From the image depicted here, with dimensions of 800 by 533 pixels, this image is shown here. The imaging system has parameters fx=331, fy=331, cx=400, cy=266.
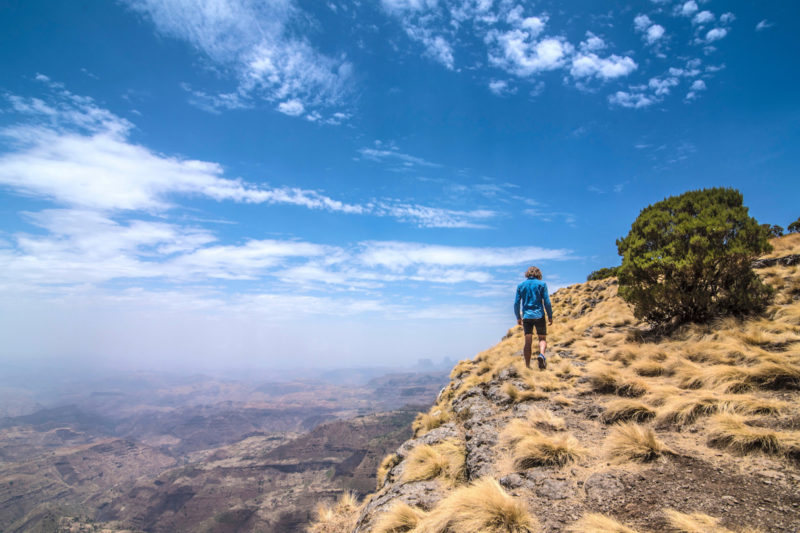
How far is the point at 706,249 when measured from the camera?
10672mm

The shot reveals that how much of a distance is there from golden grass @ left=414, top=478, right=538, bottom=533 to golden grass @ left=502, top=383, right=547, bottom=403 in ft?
16.7

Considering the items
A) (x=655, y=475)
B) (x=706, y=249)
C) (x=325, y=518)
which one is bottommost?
(x=325, y=518)

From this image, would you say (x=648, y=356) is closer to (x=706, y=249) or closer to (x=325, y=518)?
(x=706, y=249)

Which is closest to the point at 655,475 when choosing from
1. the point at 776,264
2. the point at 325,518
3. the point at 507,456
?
the point at 507,456

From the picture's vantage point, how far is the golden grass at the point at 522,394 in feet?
29.3

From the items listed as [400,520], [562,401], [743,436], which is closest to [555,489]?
[400,520]

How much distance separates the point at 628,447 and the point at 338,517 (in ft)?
24.1

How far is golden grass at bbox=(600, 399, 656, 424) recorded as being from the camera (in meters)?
6.33

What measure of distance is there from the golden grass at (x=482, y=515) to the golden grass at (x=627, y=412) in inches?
143

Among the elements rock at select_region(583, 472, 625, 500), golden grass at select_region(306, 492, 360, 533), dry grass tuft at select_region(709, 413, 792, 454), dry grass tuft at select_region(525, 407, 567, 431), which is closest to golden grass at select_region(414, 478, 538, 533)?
rock at select_region(583, 472, 625, 500)

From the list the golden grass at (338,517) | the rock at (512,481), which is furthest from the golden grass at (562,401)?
the golden grass at (338,517)

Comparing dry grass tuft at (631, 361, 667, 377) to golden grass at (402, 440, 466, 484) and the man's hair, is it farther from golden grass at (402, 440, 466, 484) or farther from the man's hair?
golden grass at (402, 440, 466, 484)

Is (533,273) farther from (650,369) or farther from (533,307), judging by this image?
(650,369)

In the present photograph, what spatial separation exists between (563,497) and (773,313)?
11165 mm
